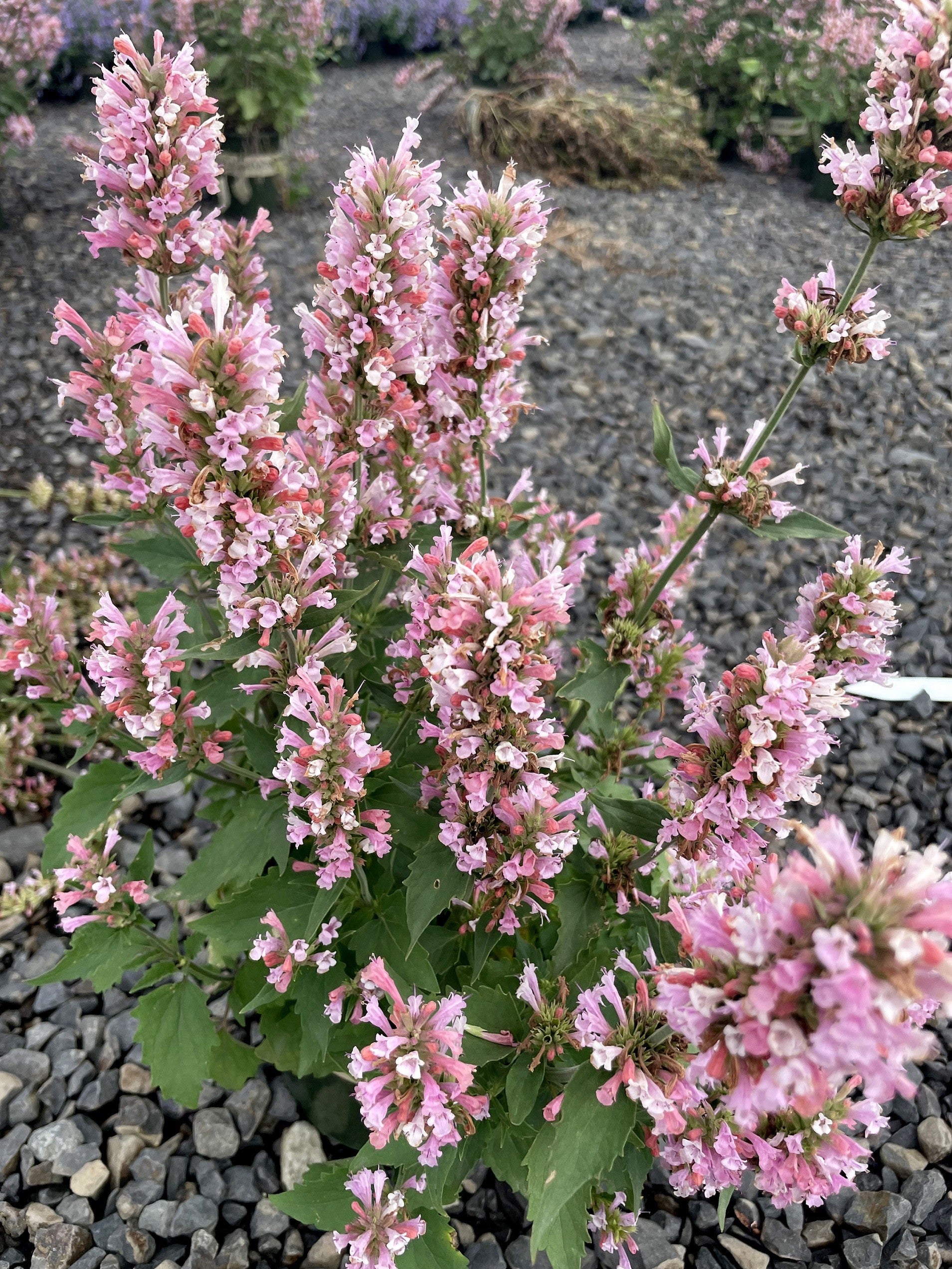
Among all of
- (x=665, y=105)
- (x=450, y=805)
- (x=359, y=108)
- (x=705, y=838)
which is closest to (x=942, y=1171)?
(x=705, y=838)

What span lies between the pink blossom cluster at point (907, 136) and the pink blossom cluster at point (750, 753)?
101 cm

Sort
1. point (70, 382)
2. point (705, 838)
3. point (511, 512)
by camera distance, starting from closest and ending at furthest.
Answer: point (705, 838), point (70, 382), point (511, 512)

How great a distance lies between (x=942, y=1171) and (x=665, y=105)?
10257 millimetres

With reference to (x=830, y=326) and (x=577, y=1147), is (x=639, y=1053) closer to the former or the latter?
(x=577, y=1147)

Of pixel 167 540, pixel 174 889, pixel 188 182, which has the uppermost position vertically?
pixel 188 182

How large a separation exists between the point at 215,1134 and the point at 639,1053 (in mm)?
1903

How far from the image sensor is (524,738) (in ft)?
5.51

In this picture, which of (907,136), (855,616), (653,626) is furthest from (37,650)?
(907,136)

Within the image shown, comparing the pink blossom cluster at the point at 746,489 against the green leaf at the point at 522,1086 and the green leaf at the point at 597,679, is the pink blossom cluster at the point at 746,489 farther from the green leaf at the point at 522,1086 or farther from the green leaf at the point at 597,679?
the green leaf at the point at 522,1086

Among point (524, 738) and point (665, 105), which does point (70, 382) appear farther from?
point (665, 105)

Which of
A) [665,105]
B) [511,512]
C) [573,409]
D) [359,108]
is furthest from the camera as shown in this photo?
[359,108]

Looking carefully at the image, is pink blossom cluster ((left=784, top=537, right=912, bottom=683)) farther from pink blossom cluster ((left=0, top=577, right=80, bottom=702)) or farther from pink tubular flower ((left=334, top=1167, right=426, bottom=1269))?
pink blossom cluster ((left=0, top=577, right=80, bottom=702))

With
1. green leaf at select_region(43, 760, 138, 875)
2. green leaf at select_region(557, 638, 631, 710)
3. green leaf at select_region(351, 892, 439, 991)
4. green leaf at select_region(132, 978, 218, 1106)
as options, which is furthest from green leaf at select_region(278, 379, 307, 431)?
green leaf at select_region(132, 978, 218, 1106)

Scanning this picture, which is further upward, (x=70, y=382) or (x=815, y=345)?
(x=815, y=345)
